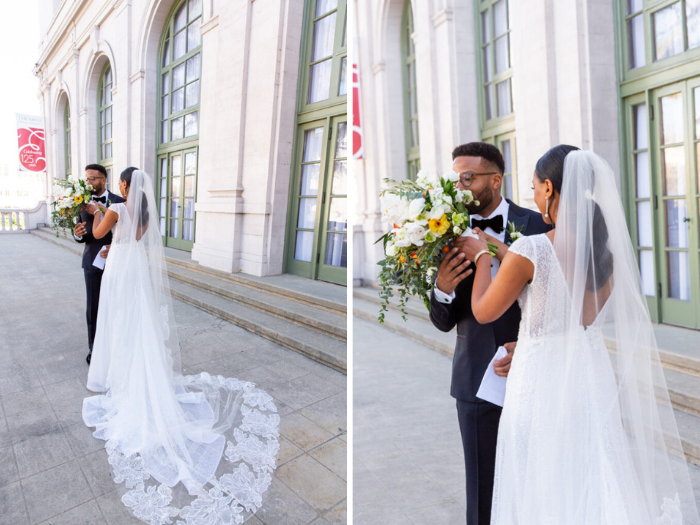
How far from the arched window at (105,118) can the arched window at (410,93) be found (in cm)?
807

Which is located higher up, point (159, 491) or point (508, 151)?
point (508, 151)

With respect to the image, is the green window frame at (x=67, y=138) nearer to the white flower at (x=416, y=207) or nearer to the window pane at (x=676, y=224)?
the window pane at (x=676, y=224)

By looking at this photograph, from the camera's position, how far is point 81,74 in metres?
13.6

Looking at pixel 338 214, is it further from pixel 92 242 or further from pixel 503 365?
pixel 503 365

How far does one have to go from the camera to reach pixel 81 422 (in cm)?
348

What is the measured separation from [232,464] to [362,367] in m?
2.89

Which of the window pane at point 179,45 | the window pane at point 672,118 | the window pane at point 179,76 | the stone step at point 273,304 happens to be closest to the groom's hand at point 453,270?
the stone step at point 273,304

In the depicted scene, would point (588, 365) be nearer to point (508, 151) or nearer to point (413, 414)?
point (413, 414)

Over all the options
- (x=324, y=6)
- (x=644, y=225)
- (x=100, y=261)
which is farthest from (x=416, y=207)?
(x=324, y=6)

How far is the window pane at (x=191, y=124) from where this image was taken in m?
9.80

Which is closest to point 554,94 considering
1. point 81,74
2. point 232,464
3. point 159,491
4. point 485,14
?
point 485,14

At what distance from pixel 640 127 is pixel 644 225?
1129mm

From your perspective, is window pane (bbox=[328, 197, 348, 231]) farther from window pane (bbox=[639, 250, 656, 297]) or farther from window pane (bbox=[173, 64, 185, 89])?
window pane (bbox=[173, 64, 185, 89])

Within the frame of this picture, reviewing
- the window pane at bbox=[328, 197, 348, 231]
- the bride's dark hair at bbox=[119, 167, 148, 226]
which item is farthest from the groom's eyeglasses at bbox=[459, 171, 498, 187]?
the window pane at bbox=[328, 197, 348, 231]
